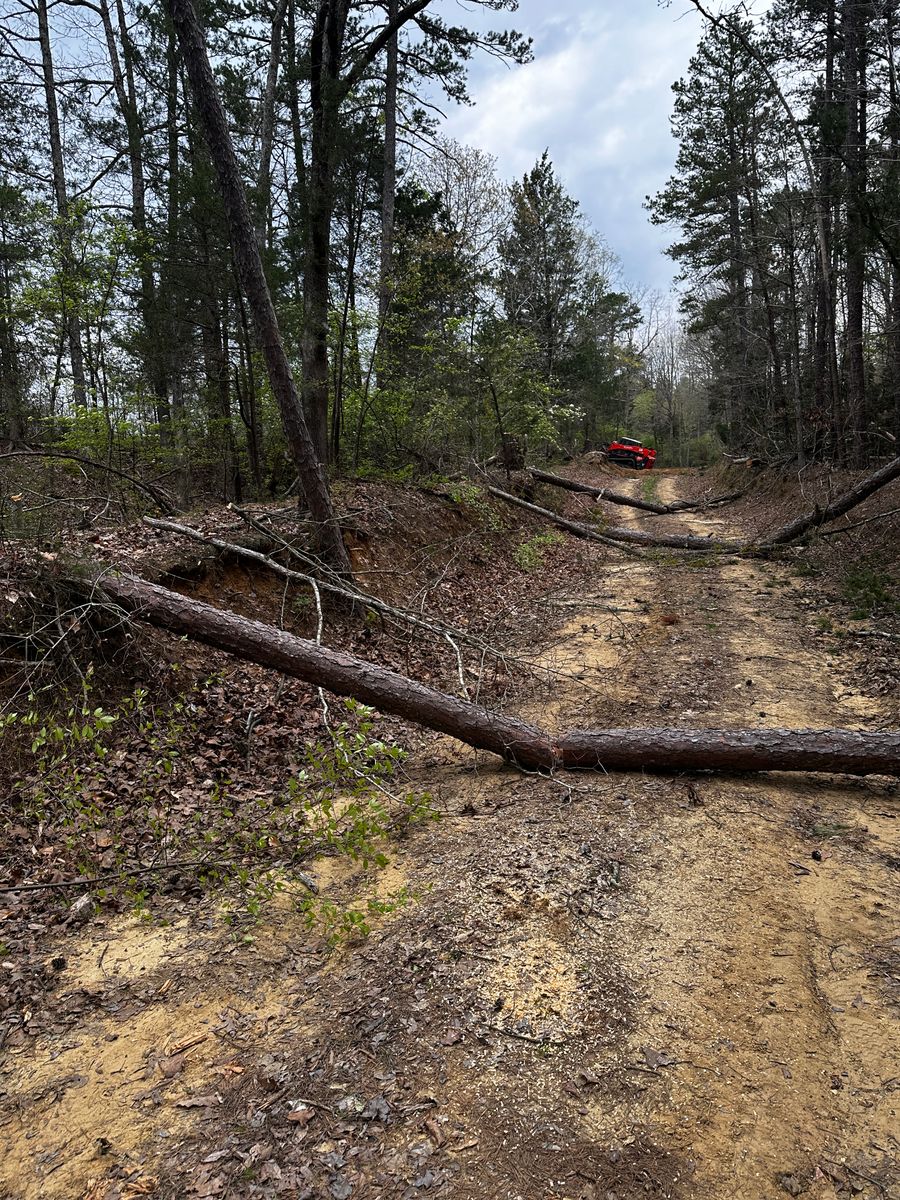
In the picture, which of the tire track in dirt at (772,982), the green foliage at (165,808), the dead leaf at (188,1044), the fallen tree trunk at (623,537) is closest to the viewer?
the tire track in dirt at (772,982)

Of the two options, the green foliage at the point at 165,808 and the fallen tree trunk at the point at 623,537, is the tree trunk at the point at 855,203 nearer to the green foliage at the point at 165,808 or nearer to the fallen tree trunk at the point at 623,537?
the fallen tree trunk at the point at 623,537

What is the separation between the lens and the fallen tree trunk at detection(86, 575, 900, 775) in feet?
14.3

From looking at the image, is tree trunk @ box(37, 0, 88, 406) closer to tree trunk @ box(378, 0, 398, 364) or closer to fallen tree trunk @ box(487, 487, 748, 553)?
tree trunk @ box(378, 0, 398, 364)

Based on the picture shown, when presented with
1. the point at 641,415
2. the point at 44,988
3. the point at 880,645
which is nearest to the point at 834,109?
the point at 880,645

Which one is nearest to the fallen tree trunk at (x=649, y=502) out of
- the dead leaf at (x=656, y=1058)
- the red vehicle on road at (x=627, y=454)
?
the red vehicle on road at (x=627, y=454)

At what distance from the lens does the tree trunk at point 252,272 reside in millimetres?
5820

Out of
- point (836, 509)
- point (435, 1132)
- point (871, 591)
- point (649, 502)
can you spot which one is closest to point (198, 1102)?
point (435, 1132)

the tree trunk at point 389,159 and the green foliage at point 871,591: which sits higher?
the tree trunk at point 389,159

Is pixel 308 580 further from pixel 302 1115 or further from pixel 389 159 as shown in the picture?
pixel 389 159

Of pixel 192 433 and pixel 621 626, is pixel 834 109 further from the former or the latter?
pixel 192 433

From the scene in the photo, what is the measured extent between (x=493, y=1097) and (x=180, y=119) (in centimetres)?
1877

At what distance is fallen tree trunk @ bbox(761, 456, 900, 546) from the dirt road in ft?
25.0

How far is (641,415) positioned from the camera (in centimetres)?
4869

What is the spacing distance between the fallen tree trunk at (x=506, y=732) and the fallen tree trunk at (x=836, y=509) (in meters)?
7.23
